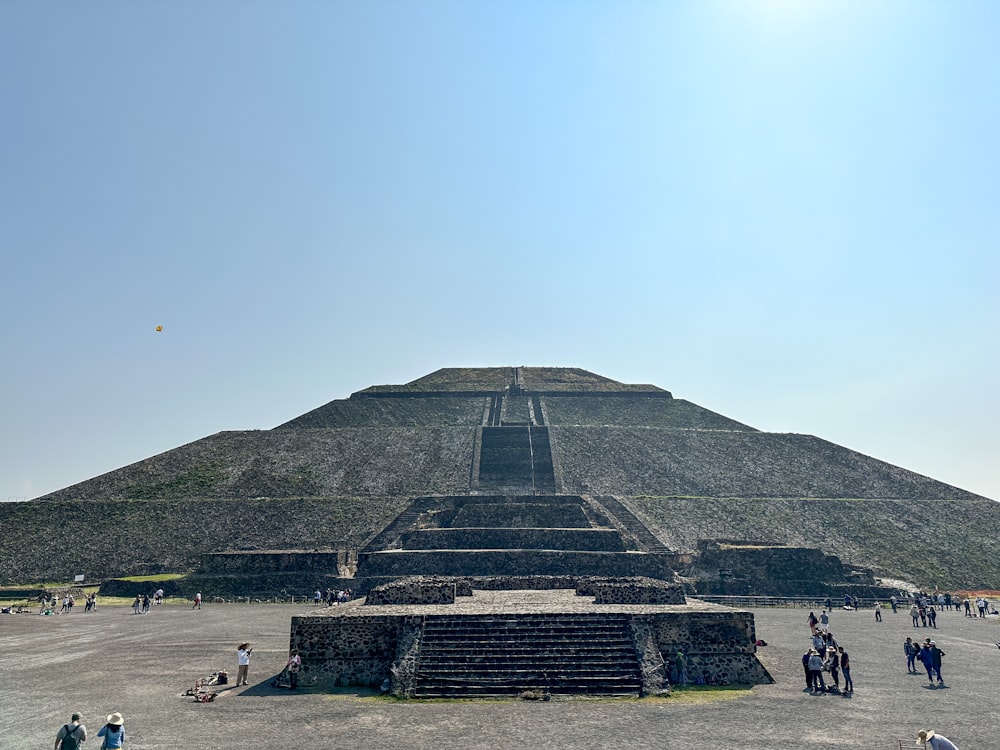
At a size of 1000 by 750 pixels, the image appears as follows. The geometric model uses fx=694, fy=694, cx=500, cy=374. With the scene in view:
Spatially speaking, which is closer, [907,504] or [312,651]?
[312,651]

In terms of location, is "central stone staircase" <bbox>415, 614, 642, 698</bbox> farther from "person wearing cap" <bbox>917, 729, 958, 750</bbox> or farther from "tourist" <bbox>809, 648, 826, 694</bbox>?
"person wearing cap" <bbox>917, 729, 958, 750</bbox>

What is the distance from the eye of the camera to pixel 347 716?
10000 millimetres

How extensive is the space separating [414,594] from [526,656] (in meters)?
4.56

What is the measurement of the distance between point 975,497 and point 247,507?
133ft

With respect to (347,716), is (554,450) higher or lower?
higher

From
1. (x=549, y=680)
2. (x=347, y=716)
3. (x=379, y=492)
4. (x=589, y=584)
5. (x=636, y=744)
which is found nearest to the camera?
(x=636, y=744)

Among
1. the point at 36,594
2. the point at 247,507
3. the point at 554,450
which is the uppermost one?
the point at 554,450

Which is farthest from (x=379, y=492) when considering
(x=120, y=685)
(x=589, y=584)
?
(x=120, y=685)

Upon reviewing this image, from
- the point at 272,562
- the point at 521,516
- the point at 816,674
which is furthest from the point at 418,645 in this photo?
the point at 521,516

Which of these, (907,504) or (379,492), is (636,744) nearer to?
(379,492)

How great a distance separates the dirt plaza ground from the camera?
8.77m

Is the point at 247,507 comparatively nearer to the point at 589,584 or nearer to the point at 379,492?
the point at 379,492

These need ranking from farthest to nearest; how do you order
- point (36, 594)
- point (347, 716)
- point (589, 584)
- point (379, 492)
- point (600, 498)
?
1. point (379, 492)
2. point (600, 498)
3. point (36, 594)
4. point (589, 584)
5. point (347, 716)

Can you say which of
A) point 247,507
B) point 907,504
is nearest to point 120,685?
point 247,507
